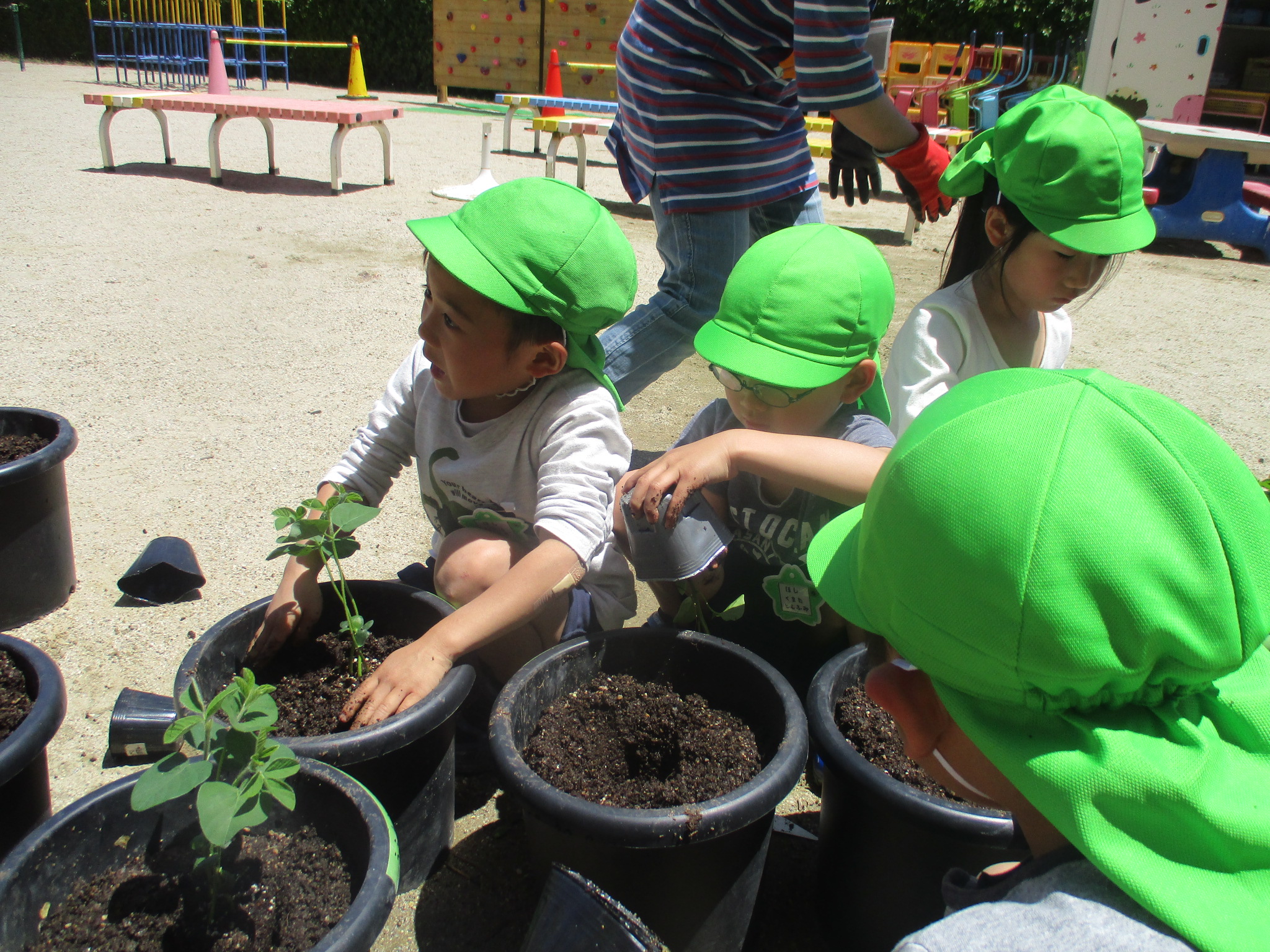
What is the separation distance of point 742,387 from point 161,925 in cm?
125

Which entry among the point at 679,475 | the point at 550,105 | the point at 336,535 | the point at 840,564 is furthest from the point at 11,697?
the point at 550,105

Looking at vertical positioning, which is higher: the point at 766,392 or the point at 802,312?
the point at 802,312

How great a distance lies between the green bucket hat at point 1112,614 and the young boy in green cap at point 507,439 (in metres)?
0.90

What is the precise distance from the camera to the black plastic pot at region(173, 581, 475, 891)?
53.0 inches

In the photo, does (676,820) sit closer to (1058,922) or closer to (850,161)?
(1058,922)

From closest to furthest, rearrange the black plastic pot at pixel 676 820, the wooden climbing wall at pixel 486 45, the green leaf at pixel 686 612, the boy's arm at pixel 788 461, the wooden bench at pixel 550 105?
the black plastic pot at pixel 676 820 → the boy's arm at pixel 788 461 → the green leaf at pixel 686 612 → the wooden bench at pixel 550 105 → the wooden climbing wall at pixel 486 45

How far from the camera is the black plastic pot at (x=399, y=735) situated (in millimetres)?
1346

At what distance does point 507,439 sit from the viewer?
72.6 inches

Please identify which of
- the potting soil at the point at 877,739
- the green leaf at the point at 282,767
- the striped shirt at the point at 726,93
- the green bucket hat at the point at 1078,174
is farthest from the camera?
the striped shirt at the point at 726,93

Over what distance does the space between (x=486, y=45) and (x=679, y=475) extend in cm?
1768

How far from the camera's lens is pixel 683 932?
1337 millimetres

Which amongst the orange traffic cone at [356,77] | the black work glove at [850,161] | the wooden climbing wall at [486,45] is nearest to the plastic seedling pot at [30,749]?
the black work glove at [850,161]

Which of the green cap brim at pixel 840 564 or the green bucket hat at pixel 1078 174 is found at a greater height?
the green bucket hat at pixel 1078 174

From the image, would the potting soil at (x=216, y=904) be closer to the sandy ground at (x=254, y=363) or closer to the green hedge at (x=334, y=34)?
the sandy ground at (x=254, y=363)
